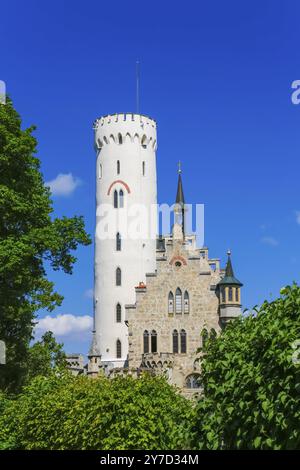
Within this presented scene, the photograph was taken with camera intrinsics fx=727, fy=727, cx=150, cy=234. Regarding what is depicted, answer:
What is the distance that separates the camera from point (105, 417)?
63.1 ft

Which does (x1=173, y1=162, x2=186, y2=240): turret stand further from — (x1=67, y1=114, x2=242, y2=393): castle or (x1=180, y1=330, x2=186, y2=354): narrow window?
(x1=180, y1=330, x2=186, y2=354): narrow window

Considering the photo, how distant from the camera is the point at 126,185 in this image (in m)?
70.8

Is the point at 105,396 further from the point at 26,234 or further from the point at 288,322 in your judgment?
the point at 26,234

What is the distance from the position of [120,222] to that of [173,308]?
1594cm

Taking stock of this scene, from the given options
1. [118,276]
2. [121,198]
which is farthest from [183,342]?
[121,198]

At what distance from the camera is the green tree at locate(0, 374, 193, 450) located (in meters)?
18.7

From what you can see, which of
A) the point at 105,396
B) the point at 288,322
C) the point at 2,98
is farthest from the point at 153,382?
the point at 2,98

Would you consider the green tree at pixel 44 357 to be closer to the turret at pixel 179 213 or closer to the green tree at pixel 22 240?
the green tree at pixel 22 240

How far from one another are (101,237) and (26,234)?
41.1m

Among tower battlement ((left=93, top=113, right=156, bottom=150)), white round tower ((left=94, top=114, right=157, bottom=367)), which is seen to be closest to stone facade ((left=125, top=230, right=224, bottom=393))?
white round tower ((left=94, top=114, right=157, bottom=367))

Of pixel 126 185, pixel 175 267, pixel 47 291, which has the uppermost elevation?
pixel 126 185

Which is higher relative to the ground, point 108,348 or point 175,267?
point 175,267

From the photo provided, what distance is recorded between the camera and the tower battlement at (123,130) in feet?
236

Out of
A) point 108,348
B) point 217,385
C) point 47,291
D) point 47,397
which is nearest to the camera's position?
point 217,385
